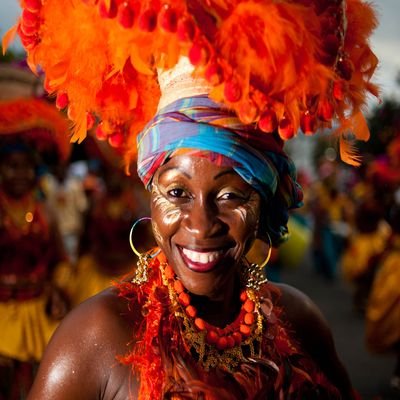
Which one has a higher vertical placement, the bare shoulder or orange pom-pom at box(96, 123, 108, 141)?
orange pom-pom at box(96, 123, 108, 141)

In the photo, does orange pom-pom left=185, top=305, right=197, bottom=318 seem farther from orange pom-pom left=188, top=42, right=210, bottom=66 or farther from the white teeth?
orange pom-pom left=188, top=42, right=210, bottom=66

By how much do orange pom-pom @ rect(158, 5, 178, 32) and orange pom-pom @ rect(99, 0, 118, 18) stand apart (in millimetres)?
130

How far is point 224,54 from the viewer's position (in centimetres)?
172

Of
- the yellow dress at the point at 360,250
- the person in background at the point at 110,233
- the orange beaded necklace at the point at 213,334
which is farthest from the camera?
the yellow dress at the point at 360,250

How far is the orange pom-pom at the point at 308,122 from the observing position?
6.30 feet

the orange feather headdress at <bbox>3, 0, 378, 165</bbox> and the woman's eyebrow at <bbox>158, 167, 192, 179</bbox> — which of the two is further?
the woman's eyebrow at <bbox>158, 167, 192, 179</bbox>

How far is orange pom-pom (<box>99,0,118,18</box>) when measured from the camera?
1656mm

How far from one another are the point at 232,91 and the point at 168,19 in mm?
280

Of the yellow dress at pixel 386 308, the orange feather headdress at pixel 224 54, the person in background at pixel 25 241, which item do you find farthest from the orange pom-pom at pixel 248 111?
the yellow dress at pixel 386 308

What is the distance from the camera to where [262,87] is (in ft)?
5.95

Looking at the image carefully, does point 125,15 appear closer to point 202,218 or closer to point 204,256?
point 202,218

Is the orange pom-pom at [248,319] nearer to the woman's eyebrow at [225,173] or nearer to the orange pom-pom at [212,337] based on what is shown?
the orange pom-pom at [212,337]

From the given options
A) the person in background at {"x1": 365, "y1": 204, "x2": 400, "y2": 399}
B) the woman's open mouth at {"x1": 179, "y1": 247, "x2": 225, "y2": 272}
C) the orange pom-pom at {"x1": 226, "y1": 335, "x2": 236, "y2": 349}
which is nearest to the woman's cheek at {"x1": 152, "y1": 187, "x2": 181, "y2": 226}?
the woman's open mouth at {"x1": 179, "y1": 247, "x2": 225, "y2": 272}

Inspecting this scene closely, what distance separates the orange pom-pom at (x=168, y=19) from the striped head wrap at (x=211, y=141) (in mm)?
290
